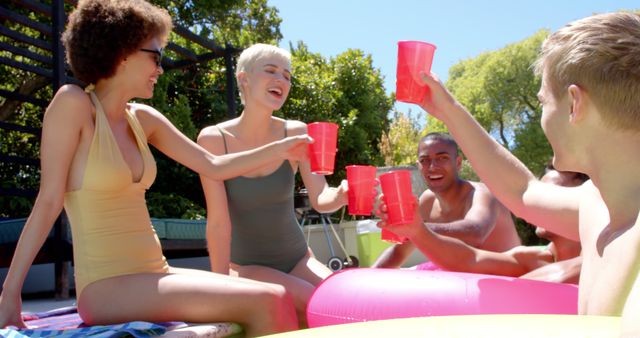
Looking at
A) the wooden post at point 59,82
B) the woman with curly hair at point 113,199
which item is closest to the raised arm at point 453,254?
the woman with curly hair at point 113,199

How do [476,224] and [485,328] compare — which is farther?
[476,224]

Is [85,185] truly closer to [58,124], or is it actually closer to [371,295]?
[58,124]

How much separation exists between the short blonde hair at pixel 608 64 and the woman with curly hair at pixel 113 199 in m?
1.22

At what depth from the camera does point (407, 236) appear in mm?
2584

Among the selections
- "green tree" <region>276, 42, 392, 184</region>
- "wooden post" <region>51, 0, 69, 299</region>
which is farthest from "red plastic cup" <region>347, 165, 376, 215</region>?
"green tree" <region>276, 42, 392, 184</region>

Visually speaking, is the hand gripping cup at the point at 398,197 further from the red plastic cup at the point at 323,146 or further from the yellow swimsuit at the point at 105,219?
A: the yellow swimsuit at the point at 105,219

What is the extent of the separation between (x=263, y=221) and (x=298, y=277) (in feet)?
1.09

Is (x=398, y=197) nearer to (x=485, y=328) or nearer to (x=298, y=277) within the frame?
(x=298, y=277)

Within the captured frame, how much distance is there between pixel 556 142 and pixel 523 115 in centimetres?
3132

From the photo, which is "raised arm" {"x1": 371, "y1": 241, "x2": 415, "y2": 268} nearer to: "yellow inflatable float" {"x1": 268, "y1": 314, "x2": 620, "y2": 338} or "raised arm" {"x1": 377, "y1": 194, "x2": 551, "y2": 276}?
"raised arm" {"x1": 377, "y1": 194, "x2": 551, "y2": 276}

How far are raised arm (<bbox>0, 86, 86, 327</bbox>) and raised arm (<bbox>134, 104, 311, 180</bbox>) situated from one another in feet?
1.48

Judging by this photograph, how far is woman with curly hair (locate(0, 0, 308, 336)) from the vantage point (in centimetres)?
198

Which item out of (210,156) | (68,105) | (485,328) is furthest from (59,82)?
(485,328)

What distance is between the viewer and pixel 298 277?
3016mm
